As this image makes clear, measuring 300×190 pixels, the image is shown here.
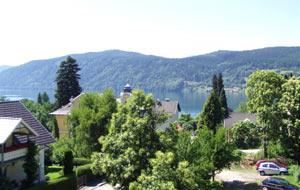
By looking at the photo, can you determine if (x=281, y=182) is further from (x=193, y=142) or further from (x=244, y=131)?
(x=244, y=131)

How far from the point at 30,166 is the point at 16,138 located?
7.59ft

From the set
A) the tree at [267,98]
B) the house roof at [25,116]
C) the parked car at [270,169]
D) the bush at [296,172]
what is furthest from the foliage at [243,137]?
the house roof at [25,116]

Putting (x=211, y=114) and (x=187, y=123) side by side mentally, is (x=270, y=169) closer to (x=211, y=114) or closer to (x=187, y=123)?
(x=211, y=114)

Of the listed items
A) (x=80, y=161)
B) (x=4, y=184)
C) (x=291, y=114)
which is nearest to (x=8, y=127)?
(x=4, y=184)

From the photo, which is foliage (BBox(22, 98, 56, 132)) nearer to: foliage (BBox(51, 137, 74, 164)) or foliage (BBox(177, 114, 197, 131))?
foliage (BBox(177, 114, 197, 131))

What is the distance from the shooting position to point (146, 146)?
30.1 metres

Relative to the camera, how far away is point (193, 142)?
37750 mm

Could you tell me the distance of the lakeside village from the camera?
29547 millimetres

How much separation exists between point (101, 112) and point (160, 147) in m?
22.8

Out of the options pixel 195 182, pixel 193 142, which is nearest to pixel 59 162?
pixel 193 142

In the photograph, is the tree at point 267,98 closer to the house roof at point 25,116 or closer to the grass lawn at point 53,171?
the grass lawn at point 53,171

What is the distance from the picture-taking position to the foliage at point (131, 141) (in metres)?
29.5

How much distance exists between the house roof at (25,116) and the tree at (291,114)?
26.1m

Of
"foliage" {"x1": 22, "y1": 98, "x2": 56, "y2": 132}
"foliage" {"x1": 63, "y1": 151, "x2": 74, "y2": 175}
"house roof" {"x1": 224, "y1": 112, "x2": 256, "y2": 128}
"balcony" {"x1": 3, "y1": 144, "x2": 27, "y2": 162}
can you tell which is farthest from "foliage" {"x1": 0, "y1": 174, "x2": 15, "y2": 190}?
"house roof" {"x1": 224, "y1": 112, "x2": 256, "y2": 128}
